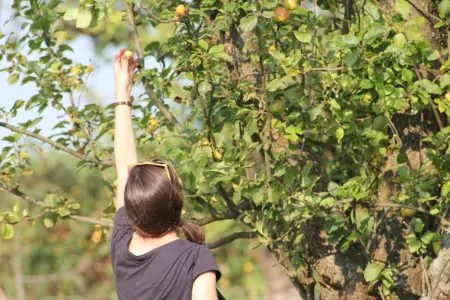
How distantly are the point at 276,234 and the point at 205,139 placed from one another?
535 millimetres

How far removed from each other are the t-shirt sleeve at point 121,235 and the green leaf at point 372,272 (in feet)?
3.73

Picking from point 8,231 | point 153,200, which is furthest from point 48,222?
point 153,200

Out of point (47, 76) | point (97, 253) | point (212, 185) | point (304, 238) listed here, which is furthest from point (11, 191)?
point (97, 253)

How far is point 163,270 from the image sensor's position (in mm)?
2898

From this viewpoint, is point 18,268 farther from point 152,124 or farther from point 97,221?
point 152,124

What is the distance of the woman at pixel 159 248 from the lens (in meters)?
2.84

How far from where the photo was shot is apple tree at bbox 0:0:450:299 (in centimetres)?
367

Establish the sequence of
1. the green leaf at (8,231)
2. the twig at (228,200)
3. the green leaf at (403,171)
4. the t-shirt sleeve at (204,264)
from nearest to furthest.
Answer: the t-shirt sleeve at (204,264), the green leaf at (403,171), the twig at (228,200), the green leaf at (8,231)

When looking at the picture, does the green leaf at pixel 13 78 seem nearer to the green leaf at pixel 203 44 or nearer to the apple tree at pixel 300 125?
the apple tree at pixel 300 125

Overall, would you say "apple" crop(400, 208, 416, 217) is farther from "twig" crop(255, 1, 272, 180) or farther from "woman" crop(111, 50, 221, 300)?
"woman" crop(111, 50, 221, 300)

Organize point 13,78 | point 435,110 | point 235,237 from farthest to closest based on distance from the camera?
point 13,78, point 235,237, point 435,110

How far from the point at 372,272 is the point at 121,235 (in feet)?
3.97

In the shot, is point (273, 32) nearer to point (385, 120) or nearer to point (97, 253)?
point (385, 120)

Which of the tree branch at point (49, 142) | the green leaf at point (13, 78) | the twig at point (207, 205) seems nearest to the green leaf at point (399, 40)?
the twig at point (207, 205)
